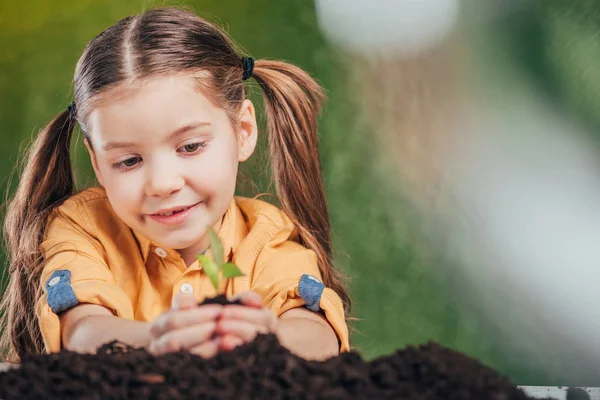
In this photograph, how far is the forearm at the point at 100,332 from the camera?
1.46 m

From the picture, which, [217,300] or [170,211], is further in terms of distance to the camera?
[170,211]

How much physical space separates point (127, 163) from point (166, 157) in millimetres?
99

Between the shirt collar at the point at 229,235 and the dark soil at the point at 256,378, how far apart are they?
30.0 inches

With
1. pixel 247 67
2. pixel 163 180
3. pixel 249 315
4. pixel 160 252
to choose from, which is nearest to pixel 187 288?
pixel 160 252

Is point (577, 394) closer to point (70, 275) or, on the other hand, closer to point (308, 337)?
point (308, 337)

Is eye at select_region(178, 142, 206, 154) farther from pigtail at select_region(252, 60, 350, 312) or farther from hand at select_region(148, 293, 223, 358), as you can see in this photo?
hand at select_region(148, 293, 223, 358)

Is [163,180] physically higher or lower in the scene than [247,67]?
lower

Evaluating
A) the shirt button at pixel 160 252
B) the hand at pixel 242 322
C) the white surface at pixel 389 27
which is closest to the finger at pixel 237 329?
the hand at pixel 242 322

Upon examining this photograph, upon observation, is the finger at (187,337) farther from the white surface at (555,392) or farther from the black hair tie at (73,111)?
the black hair tie at (73,111)

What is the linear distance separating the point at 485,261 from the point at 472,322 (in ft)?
0.58

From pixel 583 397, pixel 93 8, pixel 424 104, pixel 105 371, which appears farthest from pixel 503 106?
pixel 105 371

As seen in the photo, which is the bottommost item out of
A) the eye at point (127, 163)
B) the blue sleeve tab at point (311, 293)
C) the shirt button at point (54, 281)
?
the shirt button at point (54, 281)

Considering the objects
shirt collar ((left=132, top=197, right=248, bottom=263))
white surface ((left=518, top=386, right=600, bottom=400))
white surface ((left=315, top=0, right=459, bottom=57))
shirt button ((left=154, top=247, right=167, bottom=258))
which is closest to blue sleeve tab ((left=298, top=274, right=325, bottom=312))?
shirt collar ((left=132, top=197, right=248, bottom=263))

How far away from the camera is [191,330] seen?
1.20 metres
